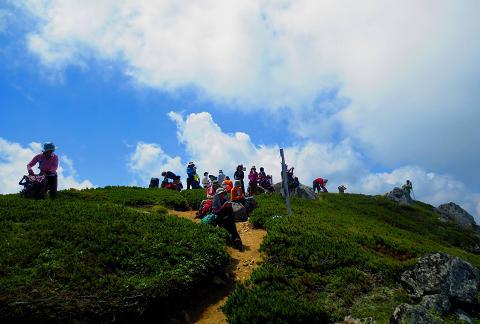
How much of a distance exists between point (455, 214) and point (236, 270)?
1749 inches

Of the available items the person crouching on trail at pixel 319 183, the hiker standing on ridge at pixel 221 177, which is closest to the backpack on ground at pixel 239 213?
the hiker standing on ridge at pixel 221 177

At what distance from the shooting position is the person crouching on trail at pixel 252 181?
126 ft

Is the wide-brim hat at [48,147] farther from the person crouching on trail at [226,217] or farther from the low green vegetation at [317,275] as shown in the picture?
the low green vegetation at [317,275]

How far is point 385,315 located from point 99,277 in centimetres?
901

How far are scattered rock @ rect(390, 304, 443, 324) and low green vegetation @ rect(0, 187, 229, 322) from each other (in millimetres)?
6521

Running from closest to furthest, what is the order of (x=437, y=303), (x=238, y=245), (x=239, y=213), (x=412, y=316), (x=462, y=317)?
(x=412, y=316)
(x=462, y=317)
(x=437, y=303)
(x=238, y=245)
(x=239, y=213)

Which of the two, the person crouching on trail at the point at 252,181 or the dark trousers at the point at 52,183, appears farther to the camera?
the person crouching on trail at the point at 252,181

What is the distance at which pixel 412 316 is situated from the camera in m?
11.9

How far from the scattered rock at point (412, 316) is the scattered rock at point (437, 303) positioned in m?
2.27

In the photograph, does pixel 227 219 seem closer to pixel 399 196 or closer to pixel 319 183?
pixel 319 183

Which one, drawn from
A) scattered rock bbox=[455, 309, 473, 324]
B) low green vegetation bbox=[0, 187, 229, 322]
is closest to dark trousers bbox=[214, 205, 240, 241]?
low green vegetation bbox=[0, 187, 229, 322]

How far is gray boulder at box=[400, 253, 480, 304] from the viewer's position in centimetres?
1499

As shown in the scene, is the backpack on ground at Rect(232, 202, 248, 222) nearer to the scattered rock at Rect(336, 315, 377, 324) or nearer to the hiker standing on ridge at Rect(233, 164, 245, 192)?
the hiker standing on ridge at Rect(233, 164, 245, 192)

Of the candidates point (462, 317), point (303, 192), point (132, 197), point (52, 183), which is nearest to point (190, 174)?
point (132, 197)
